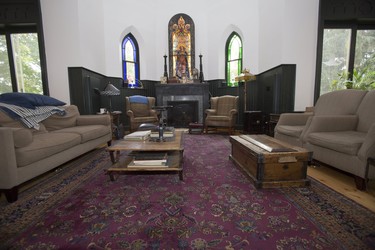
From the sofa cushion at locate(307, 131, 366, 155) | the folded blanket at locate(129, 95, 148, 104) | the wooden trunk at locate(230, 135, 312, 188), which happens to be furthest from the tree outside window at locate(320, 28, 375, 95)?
the folded blanket at locate(129, 95, 148, 104)

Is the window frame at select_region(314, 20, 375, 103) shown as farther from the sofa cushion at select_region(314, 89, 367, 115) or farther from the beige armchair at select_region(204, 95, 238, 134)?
the beige armchair at select_region(204, 95, 238, 134)

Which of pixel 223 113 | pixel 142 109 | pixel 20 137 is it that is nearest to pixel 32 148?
pixel 20 137

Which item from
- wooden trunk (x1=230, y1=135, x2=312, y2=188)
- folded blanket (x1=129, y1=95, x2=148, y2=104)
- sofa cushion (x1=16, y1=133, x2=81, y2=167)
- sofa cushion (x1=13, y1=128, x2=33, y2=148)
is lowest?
wooden trunk (x1=230, y1=135, x2=312, y2=188)

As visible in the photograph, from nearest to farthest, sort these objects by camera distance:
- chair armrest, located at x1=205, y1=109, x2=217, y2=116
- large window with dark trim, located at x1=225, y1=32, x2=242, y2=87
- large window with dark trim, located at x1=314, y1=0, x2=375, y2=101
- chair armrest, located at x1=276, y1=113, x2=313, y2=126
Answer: chair armrest, located at x1=276, y1=113, x2=313, y2=126
large window with dark trim, located at x1=314, y1=0, x2=375, y2=101
chair armrest, located at x1=205, y1=109, x2=217, y2=116
large window with dark trim, located at x1=225, y1=32, x2=242, y2=87

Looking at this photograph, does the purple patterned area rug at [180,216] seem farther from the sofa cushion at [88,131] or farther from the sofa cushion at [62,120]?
the sofa cushion at [62,120]

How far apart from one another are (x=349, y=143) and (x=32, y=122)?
3398 mm

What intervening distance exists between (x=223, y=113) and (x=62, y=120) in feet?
11.9

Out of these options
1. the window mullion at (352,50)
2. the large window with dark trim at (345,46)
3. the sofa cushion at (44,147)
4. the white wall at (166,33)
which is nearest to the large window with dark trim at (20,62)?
the white wall at (166,33)

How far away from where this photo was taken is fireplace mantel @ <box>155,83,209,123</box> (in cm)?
565

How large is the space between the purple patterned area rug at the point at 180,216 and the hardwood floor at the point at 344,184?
119 mm

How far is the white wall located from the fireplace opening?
1.13m

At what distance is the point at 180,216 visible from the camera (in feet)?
4.13

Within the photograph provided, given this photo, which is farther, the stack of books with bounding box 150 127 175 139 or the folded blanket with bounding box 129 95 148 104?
the folded blanket with bounding box 129 95 148 104

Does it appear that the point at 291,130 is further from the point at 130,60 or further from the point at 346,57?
the point at 130,60
